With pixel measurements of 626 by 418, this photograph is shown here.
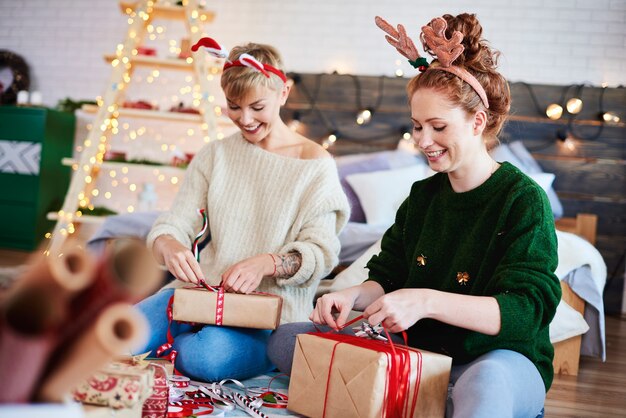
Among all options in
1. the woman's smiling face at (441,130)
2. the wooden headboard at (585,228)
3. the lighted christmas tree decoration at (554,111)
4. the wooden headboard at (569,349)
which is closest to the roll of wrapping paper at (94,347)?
the woman's smiling face at (441,130)

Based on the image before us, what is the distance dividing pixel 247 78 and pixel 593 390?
1.62 m

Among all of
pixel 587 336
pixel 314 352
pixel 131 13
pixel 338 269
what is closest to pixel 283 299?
pixel 314 352

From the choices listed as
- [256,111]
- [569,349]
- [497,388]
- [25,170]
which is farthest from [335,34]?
[497,388]

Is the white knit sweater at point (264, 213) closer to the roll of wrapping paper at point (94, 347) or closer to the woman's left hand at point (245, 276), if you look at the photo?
the woman's left hand at point (245, 276)

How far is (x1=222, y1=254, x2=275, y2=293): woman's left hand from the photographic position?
6.46 feet

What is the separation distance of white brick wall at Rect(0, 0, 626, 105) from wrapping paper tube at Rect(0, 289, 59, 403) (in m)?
4.61

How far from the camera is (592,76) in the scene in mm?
5051

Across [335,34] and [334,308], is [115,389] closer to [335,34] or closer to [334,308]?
[334,308]

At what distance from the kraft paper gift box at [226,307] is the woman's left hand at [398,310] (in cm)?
54

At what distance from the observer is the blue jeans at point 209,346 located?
2.01 meters

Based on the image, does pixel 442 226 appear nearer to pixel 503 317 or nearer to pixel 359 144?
pixel 503 317

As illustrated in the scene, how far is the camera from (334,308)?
1.75m

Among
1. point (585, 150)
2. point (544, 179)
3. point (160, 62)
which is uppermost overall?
point (160, 62)

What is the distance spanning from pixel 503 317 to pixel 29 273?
1.07 m
